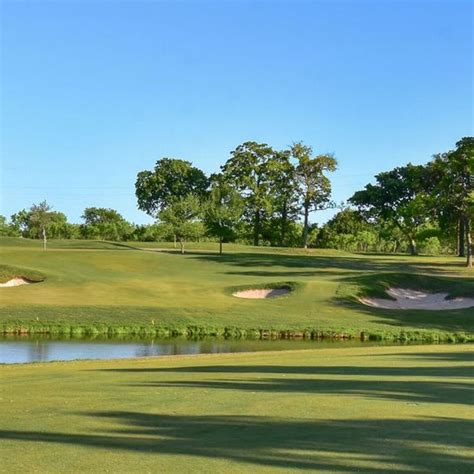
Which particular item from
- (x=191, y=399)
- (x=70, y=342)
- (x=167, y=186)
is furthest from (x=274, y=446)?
(x=167, y=186)

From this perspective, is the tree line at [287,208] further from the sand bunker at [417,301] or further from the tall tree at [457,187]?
the sand bunker at [417,301]

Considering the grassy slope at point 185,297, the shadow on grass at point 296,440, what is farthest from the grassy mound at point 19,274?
the shadow on grass at point 296,440

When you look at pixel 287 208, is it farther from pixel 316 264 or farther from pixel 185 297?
pixel 185 297

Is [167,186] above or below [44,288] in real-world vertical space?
above

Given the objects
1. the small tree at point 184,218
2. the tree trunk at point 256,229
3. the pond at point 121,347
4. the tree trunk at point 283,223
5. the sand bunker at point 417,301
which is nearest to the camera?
the pond at point 121,347

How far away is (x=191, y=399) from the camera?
1150 centimetres

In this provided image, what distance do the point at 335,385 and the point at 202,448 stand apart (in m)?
5.80

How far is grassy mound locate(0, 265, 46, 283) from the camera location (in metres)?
44.9

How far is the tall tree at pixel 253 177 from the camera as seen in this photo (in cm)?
10431

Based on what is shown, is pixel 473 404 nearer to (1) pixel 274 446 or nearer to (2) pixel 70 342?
(1) pixel 274 446

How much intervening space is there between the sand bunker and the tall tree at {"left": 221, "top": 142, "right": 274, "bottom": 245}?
5633cm

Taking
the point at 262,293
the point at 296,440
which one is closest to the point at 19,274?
the point at 262,293

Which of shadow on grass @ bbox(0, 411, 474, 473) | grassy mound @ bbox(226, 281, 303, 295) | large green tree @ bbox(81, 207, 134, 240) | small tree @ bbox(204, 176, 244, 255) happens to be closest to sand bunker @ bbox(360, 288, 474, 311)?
grassy mound @ bbox(226, 281, 303, 295)

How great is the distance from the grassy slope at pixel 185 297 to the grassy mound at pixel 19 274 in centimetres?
91
